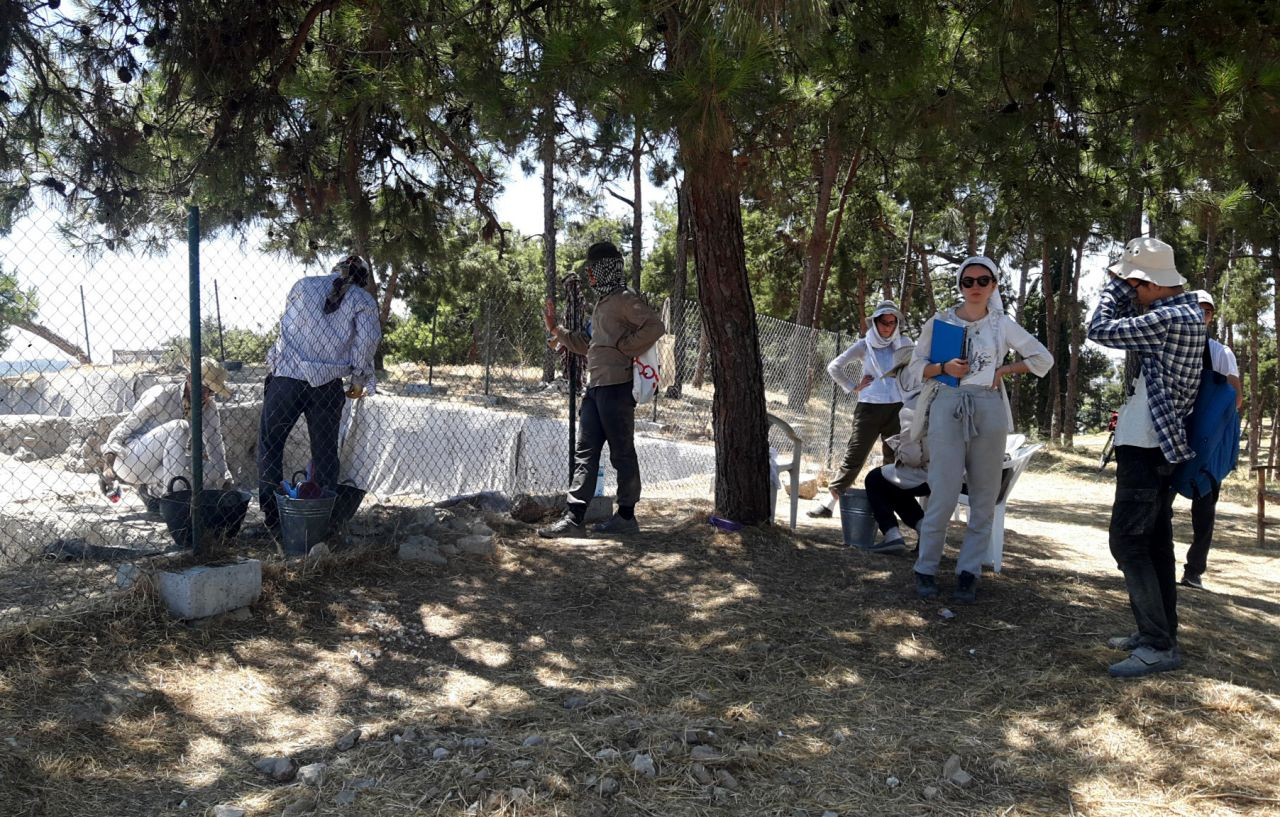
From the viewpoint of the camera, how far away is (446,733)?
3113mm

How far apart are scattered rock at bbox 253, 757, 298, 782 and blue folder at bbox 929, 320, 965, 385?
3117mm

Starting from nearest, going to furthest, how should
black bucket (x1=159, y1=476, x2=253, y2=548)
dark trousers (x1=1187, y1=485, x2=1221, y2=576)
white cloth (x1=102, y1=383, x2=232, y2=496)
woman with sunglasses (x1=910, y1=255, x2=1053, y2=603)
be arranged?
woman with sunglasses (x1=910, y1=255, x2=1053, y2=603) → black bucket (x1=159, y1=476, x2=253, y2=548) → dark trousers (x1=1187, y1=485, x2=1221, y2=576) → white cloth (x1=102, y1=383, x2=232, y2=496)

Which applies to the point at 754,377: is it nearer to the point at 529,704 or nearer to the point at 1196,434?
the point at 1196,434

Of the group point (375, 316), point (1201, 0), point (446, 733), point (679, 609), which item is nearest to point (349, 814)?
point (446, 733)

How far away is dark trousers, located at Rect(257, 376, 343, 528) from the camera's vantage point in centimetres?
517

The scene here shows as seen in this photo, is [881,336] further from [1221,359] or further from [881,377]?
[1221,359]

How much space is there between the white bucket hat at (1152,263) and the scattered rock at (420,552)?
342cm

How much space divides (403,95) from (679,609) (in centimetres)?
330

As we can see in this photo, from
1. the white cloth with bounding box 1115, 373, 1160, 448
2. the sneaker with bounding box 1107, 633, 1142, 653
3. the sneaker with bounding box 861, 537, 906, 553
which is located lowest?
the sneaker with bounding box 1107, 633, 1142, 653

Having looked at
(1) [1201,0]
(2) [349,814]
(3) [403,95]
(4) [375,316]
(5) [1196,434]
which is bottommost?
(2) [349,814]

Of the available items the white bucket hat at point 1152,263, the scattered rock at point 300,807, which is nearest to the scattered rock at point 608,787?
the scattered rock at point 300,807

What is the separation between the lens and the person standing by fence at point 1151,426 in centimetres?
364

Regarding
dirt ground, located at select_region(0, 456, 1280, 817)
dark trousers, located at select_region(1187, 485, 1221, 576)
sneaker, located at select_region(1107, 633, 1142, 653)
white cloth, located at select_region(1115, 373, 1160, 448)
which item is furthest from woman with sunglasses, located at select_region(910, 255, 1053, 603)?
dark trousers, located at select_region(1187, 485, 1221, 576)

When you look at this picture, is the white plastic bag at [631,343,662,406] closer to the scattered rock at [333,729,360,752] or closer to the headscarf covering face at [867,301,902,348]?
the headscarf covering face at [867,301,902,348]
